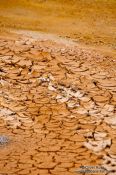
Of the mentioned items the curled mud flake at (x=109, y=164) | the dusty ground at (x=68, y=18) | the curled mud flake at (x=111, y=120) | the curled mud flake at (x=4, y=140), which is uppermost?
the curled mud flake at (x=109, y=164)

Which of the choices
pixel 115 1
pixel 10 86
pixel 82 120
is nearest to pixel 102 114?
pixel 82 120

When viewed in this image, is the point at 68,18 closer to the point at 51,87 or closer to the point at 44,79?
the point at 44,79

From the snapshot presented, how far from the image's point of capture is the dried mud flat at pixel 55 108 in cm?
394

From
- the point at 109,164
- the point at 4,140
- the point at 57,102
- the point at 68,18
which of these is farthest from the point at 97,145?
the point at 68,18

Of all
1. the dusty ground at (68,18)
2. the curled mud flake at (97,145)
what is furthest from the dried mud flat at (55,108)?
the dusty ground at (68,18)


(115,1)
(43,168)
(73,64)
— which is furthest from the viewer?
(115,1)

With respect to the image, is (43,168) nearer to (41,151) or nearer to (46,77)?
(41,151)

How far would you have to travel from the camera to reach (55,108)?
5.06 metres

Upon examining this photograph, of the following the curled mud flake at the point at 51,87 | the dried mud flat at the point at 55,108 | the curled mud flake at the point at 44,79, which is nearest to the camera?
the dried mud flat at the point at 55,108

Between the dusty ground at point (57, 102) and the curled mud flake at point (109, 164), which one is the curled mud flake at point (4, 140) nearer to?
the dusty ground at point (57, 102)

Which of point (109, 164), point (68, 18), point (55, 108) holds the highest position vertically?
point (109, 164)

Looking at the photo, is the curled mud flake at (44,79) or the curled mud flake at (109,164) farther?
the curled mud flake at (44,79)

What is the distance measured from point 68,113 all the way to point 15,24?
480cm

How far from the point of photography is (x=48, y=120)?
15.8 feet
